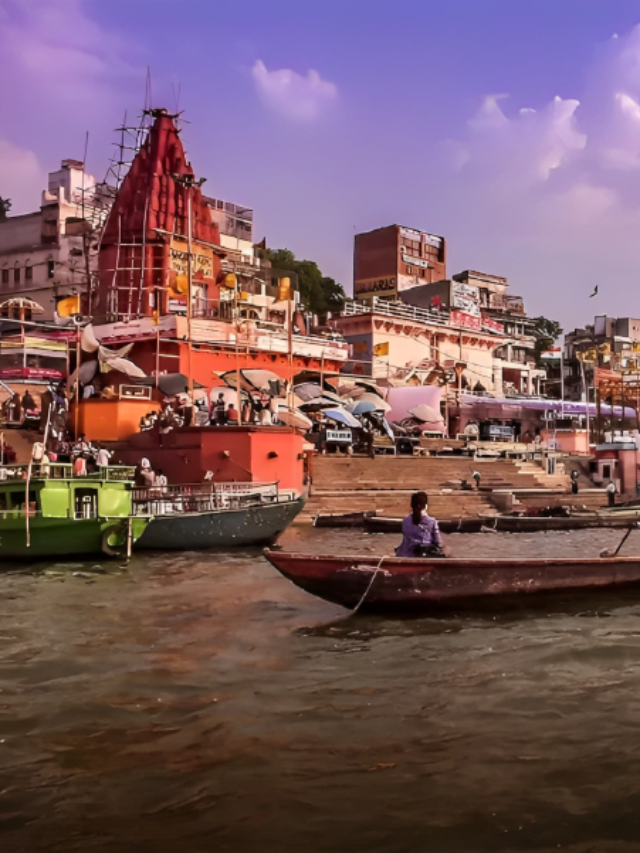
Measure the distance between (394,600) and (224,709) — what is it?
405cm

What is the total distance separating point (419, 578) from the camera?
11.0 m

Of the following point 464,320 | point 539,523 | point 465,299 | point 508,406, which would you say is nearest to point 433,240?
point 465,299

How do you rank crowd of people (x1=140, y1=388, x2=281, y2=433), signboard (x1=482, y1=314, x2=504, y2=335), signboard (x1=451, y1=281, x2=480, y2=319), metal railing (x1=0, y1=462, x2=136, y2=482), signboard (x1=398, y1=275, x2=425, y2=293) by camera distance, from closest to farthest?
1. metal railing (x1=0, y1=462, x2=136, y2=482)
2. crowd of people (x1=140, y1=388, x2=281, y2=433)
3. signboard (x1=451, y1=281, x2=480, y2=319)
4. signboard (x1=482, y1=314, x2=504, y2=335)
5. signboard (x1=398, y1=275, x2=425, y2=293)

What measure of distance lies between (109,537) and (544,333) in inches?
2302

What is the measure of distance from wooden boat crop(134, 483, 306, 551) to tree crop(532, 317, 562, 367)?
49.7 meters

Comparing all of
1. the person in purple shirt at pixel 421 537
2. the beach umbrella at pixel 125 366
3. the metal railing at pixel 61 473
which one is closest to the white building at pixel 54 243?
the beach umbrella at pixel 125 366

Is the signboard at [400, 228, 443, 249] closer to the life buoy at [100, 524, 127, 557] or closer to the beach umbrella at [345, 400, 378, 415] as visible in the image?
the beach umbrella at [345, 400, 378, 415]

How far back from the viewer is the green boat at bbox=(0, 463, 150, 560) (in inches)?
693

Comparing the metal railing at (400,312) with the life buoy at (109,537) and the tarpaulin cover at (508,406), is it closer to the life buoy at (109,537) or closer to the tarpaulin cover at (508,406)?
the tarpaulin cover at (508,406)

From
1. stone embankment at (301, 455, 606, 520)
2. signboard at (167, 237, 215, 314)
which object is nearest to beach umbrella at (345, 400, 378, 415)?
stone embankment at (301, 455, 606, 520)

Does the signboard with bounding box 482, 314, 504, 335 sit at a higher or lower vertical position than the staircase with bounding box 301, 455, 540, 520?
higher

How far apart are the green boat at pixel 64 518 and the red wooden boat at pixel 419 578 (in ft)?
26.5

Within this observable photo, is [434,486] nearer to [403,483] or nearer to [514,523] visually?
[403,483]

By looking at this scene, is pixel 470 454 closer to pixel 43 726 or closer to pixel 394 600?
pixel 394 600
